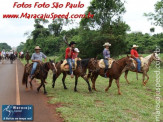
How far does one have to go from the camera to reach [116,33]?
22562mm

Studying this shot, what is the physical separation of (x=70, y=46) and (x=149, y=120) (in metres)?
Answer: 5.09

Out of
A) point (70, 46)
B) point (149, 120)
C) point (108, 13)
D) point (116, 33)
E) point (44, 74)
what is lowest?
point (149, 120)

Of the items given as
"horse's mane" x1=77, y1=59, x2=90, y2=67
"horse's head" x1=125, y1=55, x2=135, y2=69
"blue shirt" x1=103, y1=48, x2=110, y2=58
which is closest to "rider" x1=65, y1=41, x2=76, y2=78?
"horse's mane" x1=77, y1=59, x2=90, y2=67

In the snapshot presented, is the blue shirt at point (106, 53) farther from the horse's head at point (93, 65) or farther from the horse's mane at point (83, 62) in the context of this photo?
the horse's mane at point (83, 62)

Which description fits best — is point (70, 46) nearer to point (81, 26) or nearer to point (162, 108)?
point (162, 108)

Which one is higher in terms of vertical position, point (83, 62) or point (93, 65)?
point (83, 62)

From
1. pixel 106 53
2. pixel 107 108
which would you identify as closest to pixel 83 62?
pixel 106 53

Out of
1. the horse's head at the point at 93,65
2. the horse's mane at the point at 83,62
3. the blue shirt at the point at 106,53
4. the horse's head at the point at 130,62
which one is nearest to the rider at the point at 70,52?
the horse's mane at the point at 83,62

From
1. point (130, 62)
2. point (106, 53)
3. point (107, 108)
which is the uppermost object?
point (106, 53)

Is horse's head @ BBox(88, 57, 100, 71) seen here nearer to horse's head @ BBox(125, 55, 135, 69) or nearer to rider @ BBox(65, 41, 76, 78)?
rider @ BBox(65, 41, 76, 78)

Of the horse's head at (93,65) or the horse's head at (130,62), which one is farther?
the horse's head at (93,65)

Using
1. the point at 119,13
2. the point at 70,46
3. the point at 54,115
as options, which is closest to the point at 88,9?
the point at 119,13

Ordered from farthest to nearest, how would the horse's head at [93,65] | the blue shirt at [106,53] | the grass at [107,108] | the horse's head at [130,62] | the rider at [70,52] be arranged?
the blue shirt at [106,53], the horse's head at [93,65], the rider at [70,52], the horse's head at [130,62], the grass at [107,108]

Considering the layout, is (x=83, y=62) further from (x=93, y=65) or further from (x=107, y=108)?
(x=107, y=108)
